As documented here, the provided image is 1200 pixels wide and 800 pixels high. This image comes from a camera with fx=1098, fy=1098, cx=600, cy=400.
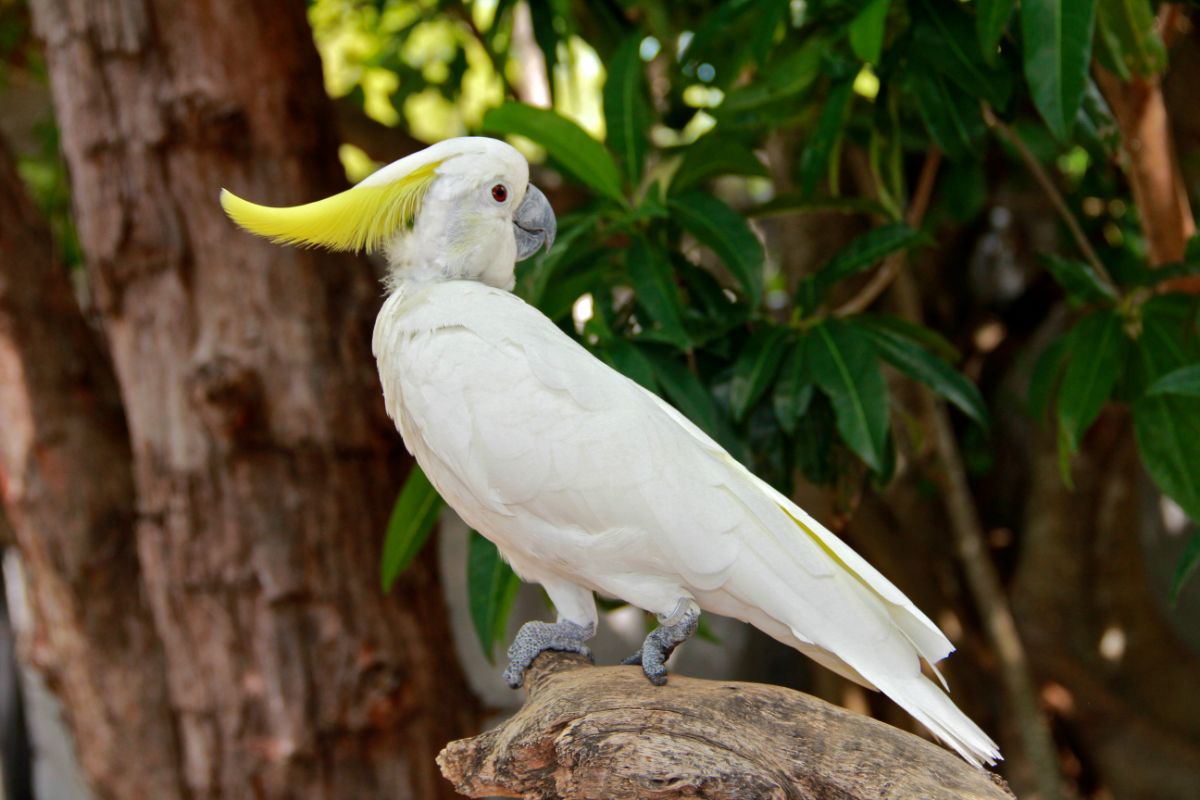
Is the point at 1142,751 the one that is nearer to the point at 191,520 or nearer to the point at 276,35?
the point at 191,520

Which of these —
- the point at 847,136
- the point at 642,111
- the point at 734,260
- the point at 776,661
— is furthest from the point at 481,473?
the point at 776,661

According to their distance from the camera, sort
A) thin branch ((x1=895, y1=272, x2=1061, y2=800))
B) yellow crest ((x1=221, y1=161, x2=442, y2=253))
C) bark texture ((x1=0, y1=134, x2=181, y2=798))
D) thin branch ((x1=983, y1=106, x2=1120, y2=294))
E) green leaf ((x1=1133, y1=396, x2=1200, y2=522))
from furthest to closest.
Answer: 1. thin branch ((x1=895, y1=272, x2=1061, y2=800))
2. bark texture ((x1=0, y1=134, x2=181, y2=798))
3. thin branch ((x1=983, y1=106, x2=1120, y2=294))
4. green leaf ((x1=1133, y1=396, x2=1200, y2=522))
5. yellow crest ((x1=221, y1=161, x2=442, y2=253))

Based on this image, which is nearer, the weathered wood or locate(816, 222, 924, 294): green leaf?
the weathered wood

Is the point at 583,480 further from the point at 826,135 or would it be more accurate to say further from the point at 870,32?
the point at 826,135

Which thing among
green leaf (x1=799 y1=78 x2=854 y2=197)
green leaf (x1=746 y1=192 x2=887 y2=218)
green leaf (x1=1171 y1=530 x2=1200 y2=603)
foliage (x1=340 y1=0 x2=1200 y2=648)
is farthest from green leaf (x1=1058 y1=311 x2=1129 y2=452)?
green leaf (x1=799 y1=78 x2=854 y2=197)

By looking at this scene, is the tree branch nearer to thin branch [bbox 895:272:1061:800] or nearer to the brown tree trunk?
thin branch [bbox 895:272:1061:800]

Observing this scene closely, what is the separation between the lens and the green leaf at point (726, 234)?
2012 mm

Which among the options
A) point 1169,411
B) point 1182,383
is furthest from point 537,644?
point 1169,411

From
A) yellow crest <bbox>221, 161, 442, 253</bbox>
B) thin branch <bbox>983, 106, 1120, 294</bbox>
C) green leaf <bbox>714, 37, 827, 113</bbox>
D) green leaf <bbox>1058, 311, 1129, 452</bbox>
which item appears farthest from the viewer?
thin branch <bbox>983, 106, 1120, 294</bbox>

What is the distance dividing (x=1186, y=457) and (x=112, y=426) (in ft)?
8.01

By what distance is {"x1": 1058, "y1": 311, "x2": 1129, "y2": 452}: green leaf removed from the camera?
2.01 metres

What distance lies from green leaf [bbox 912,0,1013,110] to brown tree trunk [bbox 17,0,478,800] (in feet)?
4.81

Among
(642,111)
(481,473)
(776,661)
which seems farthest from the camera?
(776,661)

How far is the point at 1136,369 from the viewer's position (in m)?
2.09
